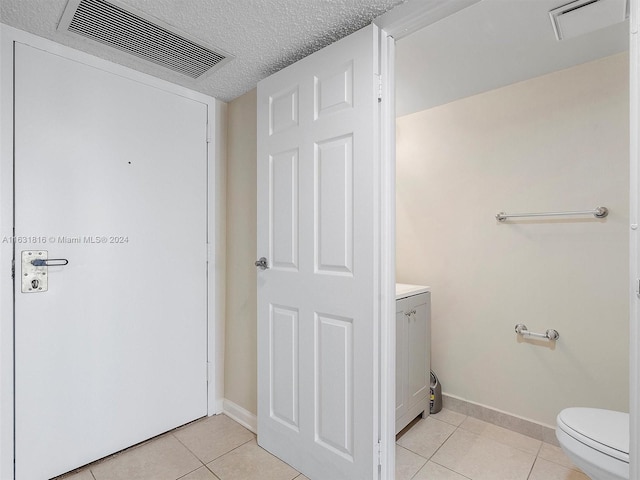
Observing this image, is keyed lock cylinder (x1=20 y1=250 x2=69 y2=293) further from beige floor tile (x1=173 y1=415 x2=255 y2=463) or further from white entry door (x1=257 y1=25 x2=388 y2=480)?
beige floor tile (x1=173 y1=415 x2=255 y2=463)

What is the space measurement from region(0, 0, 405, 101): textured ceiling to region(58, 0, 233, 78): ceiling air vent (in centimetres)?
4

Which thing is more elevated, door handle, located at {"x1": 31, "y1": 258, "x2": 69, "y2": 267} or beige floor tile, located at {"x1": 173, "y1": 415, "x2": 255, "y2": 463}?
door handle, located at {"x1": 31, "y1": 258, "x2": 69, "y2": 267}

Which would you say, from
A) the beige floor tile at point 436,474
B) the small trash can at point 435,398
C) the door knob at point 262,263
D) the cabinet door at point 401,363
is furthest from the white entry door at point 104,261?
the small trash can at point 435,398

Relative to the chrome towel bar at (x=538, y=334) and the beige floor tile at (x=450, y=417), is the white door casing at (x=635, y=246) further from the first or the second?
the beige floor tile at (x=450, y=417)

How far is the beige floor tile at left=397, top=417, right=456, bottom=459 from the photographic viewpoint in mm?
1963

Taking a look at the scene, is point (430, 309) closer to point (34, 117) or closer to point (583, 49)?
point (583, 49)

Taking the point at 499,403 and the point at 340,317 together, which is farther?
the point at 499,403

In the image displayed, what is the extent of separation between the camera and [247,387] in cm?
221

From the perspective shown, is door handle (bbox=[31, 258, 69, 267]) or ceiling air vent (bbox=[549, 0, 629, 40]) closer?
ceiling air vent (bbox=[549, 0, 629, 40])

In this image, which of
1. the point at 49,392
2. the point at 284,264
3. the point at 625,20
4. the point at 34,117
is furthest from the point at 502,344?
the point at 34,117

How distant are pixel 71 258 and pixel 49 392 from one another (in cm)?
66

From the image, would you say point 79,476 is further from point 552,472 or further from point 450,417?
point 552,472

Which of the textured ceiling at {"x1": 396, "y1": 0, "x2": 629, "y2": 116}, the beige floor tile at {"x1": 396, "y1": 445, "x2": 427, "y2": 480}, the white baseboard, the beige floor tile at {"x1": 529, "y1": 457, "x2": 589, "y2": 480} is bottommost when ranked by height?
the beige floor tile at {"x1": 396, "y1": 445, "x2": 427, "y2": 480}

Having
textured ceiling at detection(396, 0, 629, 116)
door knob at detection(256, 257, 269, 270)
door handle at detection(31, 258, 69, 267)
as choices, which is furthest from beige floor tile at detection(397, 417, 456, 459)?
textured ceiling at detection(396, 0, 629, 116)
